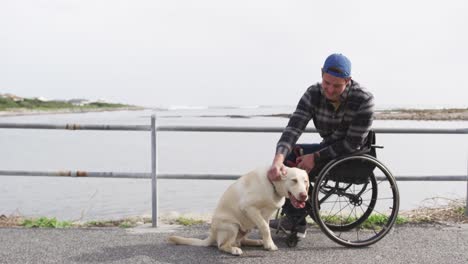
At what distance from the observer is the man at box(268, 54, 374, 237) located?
3695 millimetres

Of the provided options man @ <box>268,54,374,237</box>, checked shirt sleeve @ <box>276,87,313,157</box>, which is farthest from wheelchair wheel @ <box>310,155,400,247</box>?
checked shirt sleeve @ <box>276,87,313,157</box>

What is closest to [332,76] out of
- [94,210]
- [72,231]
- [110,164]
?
[72,231]

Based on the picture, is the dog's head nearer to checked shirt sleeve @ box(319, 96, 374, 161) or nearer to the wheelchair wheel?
the wheelchair wheel

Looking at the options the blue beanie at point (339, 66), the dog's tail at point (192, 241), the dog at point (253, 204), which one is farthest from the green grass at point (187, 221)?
the blue beanie at point (339, 66)

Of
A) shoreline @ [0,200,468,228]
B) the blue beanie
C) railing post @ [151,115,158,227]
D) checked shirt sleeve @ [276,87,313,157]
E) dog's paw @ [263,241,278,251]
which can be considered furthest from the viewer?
shoreline @ [0,200,468,228]

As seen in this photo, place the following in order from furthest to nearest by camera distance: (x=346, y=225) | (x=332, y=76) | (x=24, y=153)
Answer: (x=24, y=153), (x=346, y=225), (x=332, y=76)

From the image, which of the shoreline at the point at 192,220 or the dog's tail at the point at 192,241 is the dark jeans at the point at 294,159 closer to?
the dog's tail at the point at 192,241

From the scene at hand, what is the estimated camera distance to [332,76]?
369 cm

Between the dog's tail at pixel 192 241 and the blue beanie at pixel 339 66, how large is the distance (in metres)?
1.68

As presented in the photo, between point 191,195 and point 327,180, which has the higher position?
point 327,180

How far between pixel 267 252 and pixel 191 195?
418 centimetres

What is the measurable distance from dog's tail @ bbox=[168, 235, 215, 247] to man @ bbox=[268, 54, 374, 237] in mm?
649

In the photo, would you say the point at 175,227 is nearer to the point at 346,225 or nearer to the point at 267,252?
the point at 267,252

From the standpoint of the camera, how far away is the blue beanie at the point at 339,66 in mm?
3650
